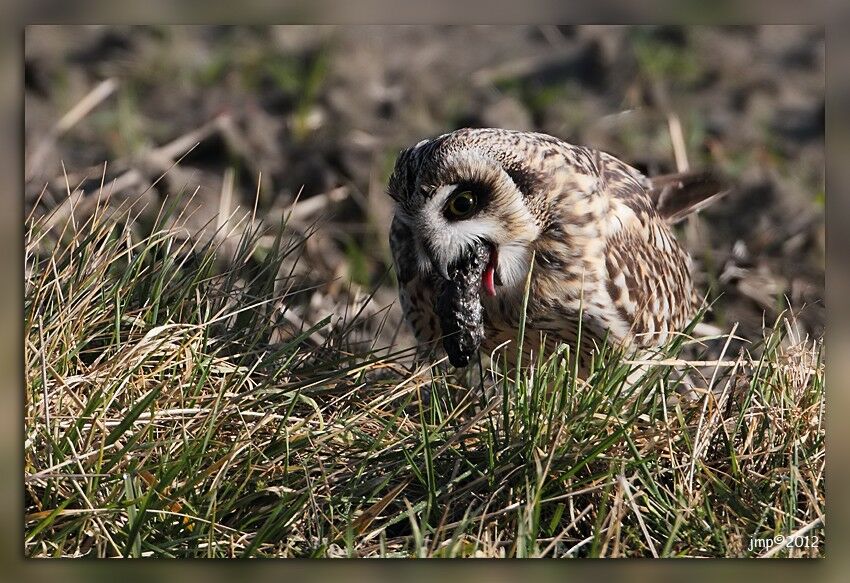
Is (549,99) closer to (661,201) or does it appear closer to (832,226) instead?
(661,201)

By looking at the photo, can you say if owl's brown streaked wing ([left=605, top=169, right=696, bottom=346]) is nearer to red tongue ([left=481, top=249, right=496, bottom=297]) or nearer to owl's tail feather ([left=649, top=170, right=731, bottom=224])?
owl's tail feather ([left=649, top=170, right=731, bottom=224])

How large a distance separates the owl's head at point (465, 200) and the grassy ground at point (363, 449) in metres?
0.29

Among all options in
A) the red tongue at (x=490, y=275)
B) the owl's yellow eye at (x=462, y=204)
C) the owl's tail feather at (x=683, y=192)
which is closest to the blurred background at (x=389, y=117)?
the owl's tail feather at (x=683, y=192)

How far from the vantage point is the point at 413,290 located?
2.87 meters

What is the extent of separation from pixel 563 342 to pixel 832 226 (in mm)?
695

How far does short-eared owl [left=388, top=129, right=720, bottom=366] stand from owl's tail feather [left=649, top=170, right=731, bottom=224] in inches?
11.4

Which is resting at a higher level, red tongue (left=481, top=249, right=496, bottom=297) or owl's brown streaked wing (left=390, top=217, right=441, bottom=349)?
red tongue (left=481, top=249, right=496, bottom=297)

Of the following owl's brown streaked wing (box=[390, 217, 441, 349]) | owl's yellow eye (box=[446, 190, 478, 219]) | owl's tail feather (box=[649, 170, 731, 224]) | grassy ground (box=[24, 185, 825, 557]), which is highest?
Result: owl's yellow eye (box=[446, 190, 478, 219])

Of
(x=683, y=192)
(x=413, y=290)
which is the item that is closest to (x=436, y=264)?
(x=413, y=290)

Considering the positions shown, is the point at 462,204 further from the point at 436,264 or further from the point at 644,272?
the point at 644,272

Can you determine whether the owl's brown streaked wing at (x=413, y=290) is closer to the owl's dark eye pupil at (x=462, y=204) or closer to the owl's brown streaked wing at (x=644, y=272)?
the owl's dark eye pupil at (x=462, y=204)

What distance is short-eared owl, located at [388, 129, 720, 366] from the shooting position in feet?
8.21

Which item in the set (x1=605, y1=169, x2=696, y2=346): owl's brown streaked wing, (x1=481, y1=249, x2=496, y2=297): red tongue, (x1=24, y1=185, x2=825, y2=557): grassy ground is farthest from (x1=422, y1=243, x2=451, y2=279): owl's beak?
(x1=605, y1=169, x2=696, y2=346): owl's brown streaked wing

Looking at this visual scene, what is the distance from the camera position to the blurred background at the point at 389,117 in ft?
12.0
